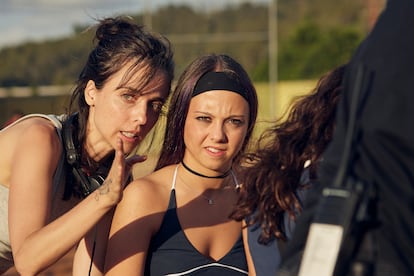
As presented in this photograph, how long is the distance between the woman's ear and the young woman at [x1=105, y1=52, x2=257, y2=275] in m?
0.39

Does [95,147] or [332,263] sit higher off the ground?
[332,263]

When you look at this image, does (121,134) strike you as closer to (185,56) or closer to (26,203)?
(26,203)

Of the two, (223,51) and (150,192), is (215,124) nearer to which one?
(150,192)

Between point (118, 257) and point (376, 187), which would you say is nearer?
point (376, 187)

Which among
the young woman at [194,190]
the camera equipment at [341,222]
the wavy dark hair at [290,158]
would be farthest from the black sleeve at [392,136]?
the young woman at [194,190]

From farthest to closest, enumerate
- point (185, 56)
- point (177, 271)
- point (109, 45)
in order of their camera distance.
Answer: point (185, 56) → point (109, 45) → point (177, 271)

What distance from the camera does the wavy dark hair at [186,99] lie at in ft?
12.0

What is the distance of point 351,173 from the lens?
206cm

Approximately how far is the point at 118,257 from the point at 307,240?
1387 millimetres

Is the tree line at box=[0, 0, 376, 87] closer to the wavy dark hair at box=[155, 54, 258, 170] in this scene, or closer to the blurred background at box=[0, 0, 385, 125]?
the blurred background at box=[0, 0, 385, 125]

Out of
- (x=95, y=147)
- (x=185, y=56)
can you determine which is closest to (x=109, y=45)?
(x=95, y=147)

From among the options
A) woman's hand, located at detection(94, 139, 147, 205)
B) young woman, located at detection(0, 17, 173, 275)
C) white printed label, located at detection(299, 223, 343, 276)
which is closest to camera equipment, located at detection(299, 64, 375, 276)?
white printed label, located at detection(299, 223, 343, 276)

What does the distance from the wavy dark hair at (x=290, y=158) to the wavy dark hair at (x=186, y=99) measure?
999mm

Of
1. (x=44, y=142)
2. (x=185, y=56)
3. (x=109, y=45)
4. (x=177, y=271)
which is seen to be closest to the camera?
(x=177, y=271)
